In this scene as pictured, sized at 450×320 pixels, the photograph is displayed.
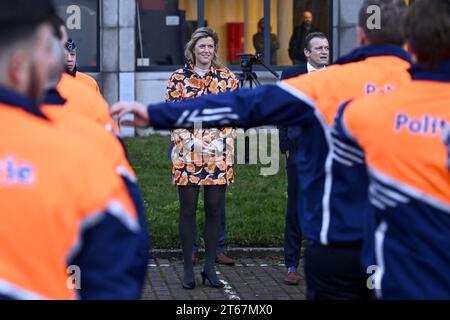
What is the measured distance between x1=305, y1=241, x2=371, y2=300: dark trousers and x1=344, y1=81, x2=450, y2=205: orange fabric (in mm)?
771

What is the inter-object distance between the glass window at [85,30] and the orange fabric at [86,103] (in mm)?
13546

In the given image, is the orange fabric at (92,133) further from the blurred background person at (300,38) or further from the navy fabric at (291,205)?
the blurred background person at (300,38)

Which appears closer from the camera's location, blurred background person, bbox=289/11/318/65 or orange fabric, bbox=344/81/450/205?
orange fabric, bbox=344/81/450/205

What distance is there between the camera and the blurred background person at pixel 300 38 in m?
18.8

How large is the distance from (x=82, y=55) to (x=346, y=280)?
14.6 m

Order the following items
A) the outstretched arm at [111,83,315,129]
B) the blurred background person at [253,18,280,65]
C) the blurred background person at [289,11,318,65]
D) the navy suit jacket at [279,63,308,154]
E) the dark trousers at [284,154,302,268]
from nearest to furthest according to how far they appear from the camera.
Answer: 1. the outstretched arm at [111,83,315,129]
2. the navy suit jacket at [279,63,308,154]
3. the dark trousers at [284,154,302,268]
4. the blurred background person at [289,11,318,65]
5. the blurred background person at [253,18,280,65]

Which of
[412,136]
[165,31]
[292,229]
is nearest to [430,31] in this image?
[412,136]

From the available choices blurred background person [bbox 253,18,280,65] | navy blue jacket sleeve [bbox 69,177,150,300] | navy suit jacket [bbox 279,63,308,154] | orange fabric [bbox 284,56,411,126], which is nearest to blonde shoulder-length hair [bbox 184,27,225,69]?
navy suit jacket [bbox 279,63,308,154]

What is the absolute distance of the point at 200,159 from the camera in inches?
321

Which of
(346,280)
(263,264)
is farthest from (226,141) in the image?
(346,280)

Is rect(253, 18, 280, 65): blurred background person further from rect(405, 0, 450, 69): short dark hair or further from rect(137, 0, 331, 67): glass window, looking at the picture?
rect(405, 0, 450, 69): short dark hair

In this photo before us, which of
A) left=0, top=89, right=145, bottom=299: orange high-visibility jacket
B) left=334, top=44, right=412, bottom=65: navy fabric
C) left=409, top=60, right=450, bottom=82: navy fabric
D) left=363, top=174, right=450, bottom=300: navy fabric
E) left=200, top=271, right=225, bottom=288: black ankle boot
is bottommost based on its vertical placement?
left=200, top=271, right=225, bottom=288: black ankle boot

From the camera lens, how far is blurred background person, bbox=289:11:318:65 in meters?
18.8
